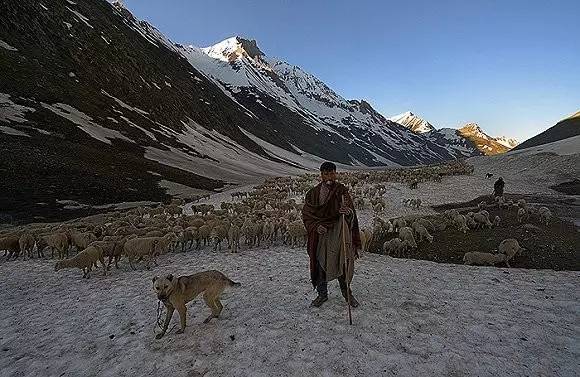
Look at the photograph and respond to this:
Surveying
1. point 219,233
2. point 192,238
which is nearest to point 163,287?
point 219,233

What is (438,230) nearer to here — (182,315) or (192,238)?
(192,238)

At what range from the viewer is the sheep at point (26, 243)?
49.6ft

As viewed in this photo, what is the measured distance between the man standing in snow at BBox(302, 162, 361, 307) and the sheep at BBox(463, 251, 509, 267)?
580 cm

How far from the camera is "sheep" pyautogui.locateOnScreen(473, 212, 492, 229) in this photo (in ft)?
58.0

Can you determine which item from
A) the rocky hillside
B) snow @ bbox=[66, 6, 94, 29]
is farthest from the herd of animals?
snow @ bbox=[66, 6, 94, 29]

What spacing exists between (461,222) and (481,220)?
1.07 meters

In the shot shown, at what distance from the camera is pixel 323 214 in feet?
27.5

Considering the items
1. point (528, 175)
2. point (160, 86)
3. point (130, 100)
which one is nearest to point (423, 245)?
point (528, 175)

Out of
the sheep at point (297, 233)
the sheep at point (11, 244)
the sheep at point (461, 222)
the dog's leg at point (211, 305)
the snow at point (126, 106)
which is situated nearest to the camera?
the dog's leg at point (211, 305)

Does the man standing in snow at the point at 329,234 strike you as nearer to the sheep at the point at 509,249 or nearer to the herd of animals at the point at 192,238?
the herd of animals at the point at 192,238

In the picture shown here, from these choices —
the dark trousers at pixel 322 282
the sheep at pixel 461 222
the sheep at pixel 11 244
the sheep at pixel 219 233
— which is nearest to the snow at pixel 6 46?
the sheep at pixel 11 244

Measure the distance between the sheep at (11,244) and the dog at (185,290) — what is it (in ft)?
36.1

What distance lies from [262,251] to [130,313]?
6553 millimetres

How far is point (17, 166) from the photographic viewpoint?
3681cm
